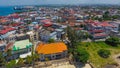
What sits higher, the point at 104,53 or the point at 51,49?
the point at 51,49

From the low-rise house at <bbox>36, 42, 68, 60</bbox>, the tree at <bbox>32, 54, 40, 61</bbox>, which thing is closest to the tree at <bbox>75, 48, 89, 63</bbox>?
the low-rise house at <bbox>36, 42, 68, 60</bbox>

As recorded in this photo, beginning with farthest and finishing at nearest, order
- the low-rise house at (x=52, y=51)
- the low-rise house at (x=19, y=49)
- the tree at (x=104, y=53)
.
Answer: the tree at (x=104, y=53) → the low-rise house at (x=19, y=49) → the low-rise house at (x=52, y=51)

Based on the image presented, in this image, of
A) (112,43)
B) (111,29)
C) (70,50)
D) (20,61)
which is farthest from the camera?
(111,29)

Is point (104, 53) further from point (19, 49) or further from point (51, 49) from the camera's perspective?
point (19, 49)

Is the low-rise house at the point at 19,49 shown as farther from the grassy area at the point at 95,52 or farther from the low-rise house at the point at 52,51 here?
the grassy area at the point at 95,52

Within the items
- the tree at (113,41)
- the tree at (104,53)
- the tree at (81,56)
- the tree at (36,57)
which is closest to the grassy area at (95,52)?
the tree at (104,53)

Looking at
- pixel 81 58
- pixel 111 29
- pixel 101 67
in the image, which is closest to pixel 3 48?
pixel 81 58

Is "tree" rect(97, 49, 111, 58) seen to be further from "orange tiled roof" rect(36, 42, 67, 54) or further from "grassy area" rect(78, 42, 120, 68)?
"orange tiled roof" rect(36, 42, 67, 54)

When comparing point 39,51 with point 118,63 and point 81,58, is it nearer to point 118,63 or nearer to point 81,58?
point 81,58

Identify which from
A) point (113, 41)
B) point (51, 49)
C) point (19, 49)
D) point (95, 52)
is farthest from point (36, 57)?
point (113, 41)
